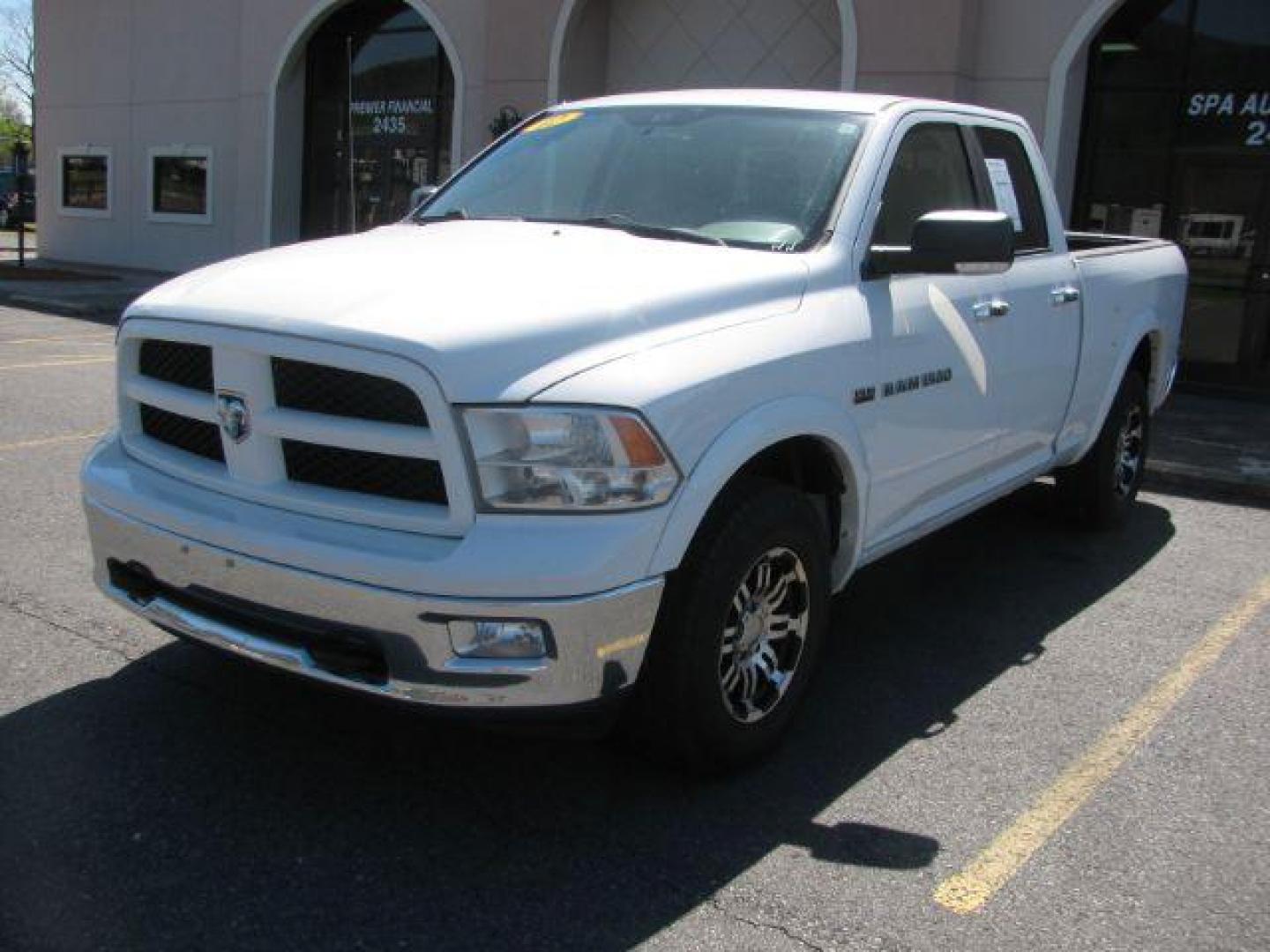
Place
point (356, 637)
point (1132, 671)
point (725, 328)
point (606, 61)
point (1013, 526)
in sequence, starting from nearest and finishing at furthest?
point (356, 637), point (725, 328), point (1132, 671), point (1013, 526), point (606, 61)

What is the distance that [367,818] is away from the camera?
11.0ft

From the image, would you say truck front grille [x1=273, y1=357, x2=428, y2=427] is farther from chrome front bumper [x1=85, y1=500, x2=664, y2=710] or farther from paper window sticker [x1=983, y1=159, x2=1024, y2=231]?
paper window sticker [x1=983, y1=159, x2=1024, y2=231]

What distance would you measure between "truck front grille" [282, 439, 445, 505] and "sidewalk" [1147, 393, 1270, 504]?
6349 millimetres

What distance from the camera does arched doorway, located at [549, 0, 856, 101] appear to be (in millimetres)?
13781

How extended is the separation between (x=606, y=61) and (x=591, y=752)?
13.3 metres

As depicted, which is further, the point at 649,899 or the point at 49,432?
the point at 49,432

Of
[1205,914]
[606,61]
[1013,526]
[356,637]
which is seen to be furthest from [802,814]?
[606,61]

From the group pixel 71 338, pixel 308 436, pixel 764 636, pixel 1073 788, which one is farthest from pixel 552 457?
pixel 71 338

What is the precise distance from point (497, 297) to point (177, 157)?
20.7 metres

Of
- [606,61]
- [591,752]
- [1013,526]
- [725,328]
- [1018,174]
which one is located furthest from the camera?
[606,61]

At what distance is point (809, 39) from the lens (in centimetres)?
1385

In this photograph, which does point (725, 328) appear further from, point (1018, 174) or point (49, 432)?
point (49, 432)

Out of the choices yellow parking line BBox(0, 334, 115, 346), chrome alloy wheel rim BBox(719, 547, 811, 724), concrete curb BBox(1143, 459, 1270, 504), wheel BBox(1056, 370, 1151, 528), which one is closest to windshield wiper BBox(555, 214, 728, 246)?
chrome alloy wheel rim BBox(719, 547, 811, 724)

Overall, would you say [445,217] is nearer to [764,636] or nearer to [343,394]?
[343,394]
